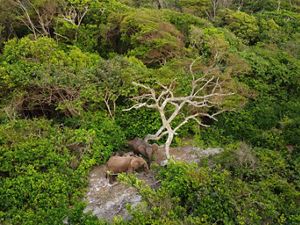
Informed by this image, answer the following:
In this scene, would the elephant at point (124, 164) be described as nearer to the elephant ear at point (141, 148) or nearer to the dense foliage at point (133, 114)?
the elephant ear at point (141, 148)

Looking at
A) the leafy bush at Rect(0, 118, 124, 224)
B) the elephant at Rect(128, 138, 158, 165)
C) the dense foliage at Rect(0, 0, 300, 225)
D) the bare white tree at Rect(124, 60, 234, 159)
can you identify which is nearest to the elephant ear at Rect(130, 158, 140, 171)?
the elephant at Rect(128, 138, 158, 165)

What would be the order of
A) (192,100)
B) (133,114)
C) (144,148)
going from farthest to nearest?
(192,100) → (133,114) → (144,148)

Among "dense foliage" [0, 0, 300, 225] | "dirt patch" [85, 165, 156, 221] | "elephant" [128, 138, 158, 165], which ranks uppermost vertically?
"dense foliage" [0, 0, 300, 225]

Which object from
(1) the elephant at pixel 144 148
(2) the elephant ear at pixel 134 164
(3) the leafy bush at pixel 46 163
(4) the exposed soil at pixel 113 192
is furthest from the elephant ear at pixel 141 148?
(3) the leafy bush at pixel 46 163

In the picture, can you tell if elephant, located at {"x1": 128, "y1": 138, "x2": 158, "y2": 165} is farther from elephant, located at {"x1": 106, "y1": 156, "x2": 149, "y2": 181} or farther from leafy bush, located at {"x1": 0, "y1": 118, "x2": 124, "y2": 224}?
leafy bush, located at {"x1": 0, "y1": 118, "x2": 124, "y2": 224}

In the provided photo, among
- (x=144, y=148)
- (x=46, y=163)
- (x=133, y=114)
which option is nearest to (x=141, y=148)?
(x=144, y=148)

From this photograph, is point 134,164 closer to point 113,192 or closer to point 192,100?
point 113,192

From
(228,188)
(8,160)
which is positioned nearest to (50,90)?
(8,160)
